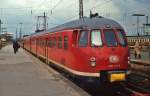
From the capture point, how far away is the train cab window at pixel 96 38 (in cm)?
1580

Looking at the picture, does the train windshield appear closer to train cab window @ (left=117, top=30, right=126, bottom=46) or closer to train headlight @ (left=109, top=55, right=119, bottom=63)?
train cab window @ (left=117, top=30, right=126, bottom=46)

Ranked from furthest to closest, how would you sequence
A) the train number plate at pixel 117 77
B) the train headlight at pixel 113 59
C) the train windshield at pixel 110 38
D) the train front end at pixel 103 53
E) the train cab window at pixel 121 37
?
the train cab window at pixel 121 37
the train windshield at pixel 110 38
the train headlight at pixel 113 59
the train front end at pixel 103 53
the train number plate at pixel 117 77

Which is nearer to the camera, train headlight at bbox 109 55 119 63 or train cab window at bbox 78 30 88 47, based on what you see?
train headlight at bbox 109 55 119 63

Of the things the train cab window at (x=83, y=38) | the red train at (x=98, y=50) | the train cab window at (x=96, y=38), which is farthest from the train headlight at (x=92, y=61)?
the train cab window at (x=83, y=38)

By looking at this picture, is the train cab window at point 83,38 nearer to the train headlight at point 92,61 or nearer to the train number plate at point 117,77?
the train headlight at point 92,61

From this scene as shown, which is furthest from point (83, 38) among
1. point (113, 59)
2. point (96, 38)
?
point (113, 59)

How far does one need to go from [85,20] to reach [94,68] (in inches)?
101

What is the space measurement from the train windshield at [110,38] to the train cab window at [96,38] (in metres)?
0.25

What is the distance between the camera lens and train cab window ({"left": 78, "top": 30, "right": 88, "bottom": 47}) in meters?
16.0

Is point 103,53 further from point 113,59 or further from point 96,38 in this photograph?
point 96,38

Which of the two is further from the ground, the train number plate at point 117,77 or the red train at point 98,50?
the red train at point 98,50

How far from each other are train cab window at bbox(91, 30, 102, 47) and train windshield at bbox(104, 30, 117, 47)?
249 millimetres

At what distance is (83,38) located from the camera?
1622 centimetres

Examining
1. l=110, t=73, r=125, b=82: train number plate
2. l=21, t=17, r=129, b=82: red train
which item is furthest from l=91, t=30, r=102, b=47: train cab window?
l=110, t=73, r=125, b=82: train number plate
